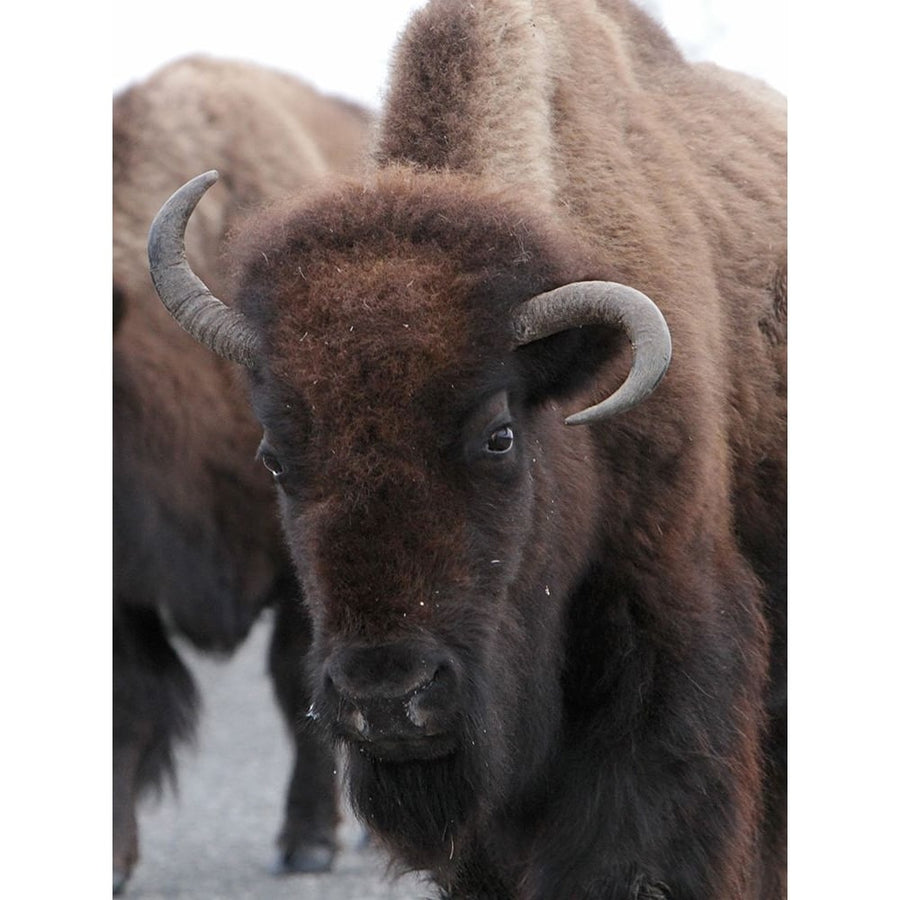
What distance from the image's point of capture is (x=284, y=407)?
3.24 m

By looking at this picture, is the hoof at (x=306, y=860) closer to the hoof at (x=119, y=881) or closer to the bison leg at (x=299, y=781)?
→ the bison leg at (x=299, y=781)

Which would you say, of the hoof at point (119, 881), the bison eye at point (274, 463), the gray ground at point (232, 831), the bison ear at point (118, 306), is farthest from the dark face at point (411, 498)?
the hoof at point (119, 881)

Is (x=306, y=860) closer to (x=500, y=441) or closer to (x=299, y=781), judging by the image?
(x=299, y=781)

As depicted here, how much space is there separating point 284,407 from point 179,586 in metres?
3.31

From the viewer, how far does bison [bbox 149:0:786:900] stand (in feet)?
10.2

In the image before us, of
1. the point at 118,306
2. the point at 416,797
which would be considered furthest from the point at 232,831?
the point at 416,797

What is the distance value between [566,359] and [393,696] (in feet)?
2.55

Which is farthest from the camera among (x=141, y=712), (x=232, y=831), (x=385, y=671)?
(x=232, y=831)

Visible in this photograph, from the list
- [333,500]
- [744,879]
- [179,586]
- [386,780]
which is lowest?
[179,586]

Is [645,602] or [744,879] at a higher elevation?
[645,602]

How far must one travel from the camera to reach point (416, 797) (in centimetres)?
326

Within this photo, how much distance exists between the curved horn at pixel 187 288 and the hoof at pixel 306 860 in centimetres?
354
